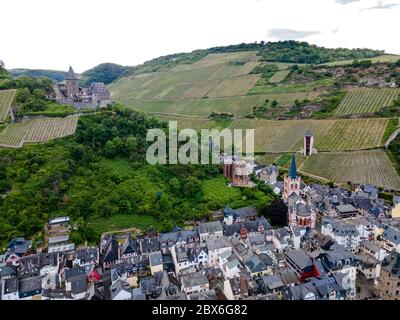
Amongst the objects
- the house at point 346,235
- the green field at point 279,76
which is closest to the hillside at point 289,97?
the green field at point 279,76

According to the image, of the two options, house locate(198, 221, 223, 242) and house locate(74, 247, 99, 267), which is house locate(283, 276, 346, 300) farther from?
house locate(74, 247, 99, 267)

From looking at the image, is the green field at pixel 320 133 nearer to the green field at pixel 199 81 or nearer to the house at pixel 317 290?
the green field at pixel 199 81

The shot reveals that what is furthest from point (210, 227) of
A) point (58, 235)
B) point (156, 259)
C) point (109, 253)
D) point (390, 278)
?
point (390, 278)

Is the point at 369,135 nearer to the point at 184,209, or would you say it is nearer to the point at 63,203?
the point at 184,209

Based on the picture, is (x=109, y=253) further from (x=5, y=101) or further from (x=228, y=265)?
(x=5, y=101)

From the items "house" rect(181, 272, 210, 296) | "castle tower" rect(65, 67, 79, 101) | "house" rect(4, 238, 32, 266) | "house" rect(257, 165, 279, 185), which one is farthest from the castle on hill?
"house" rect(181, 272, 210, 296)
